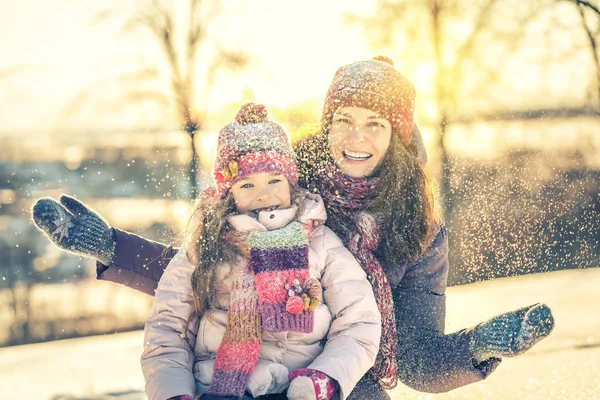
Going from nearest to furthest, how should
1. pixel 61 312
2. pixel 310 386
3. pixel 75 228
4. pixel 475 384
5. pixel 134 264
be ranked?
pixel 310 386 < pixel 75 228 < pixel 134 264 < pixel 475 384 < pixel 61 312

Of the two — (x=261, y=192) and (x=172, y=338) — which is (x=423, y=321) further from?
(x=172, y=338)

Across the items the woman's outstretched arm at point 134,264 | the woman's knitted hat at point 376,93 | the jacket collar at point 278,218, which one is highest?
the woman's knitted hat at point 376,93

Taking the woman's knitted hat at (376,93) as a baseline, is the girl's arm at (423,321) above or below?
below

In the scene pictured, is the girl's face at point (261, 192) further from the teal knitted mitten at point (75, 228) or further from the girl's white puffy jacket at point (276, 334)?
the teal knitted mitten at point (75, 228)

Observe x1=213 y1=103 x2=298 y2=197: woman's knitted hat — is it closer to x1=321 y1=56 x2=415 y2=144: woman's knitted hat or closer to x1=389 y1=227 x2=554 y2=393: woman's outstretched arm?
x1=321 y1=56 x2=415 y2=144: woman's knitted hat

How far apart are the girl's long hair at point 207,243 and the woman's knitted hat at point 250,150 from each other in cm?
7

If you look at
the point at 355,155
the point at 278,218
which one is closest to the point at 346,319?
the point at 278,218

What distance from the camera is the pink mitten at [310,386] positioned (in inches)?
86.2

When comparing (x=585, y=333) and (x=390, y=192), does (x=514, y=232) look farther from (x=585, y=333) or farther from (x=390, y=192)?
(x=390, y=192)

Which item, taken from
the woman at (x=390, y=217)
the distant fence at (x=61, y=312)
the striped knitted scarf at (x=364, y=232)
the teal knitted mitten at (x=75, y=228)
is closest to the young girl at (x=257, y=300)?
the striped knitted scarf at (x=364, y=232)

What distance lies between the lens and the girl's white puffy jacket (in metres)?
2.32

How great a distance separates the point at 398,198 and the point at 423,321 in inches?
20.3

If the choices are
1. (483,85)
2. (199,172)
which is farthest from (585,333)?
(199,172)

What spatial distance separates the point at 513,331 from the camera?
2.51 meters
